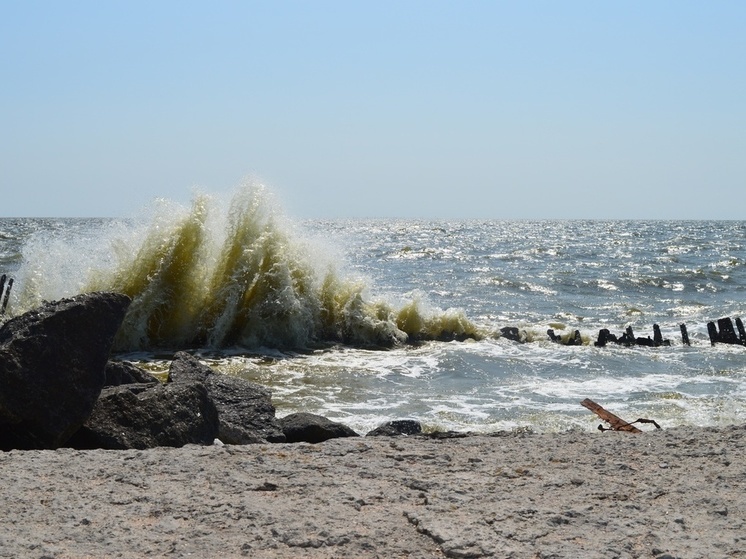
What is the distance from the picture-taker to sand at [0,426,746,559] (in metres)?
3.20

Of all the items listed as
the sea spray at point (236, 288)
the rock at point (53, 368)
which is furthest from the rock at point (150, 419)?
the sea spray at point (236, 288)

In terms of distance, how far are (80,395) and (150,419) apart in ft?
1.54

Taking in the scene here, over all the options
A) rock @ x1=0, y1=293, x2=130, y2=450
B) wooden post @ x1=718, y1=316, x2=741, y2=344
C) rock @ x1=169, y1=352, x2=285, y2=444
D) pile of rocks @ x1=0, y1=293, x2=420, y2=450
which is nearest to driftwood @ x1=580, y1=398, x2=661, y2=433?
rock @ x1=169, y1=352, x2=285, y2=444

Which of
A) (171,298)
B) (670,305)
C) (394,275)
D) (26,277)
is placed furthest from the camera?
(394,275)

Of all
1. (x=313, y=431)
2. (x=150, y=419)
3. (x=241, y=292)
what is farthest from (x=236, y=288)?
(x=150, y=419)

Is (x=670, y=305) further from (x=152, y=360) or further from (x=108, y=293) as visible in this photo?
(x=108, y=293)

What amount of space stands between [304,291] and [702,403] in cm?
807

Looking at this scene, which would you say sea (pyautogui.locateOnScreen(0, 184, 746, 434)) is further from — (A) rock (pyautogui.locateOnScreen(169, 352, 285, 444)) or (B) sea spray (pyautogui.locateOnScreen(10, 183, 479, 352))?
(A) rock (pyautogui.locateOnScreen(169, 352, 285, 444))

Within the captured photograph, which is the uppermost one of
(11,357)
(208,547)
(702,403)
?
(11,357)

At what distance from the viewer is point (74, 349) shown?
19.0ft

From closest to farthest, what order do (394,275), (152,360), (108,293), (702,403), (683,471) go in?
(683,471) → (108,293) → (702,403) → (152,360) → (394,275)

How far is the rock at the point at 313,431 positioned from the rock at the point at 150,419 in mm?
1052

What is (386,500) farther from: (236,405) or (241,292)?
(241,292)

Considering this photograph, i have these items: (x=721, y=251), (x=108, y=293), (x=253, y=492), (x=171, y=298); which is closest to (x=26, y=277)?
(x=171, y=298)
